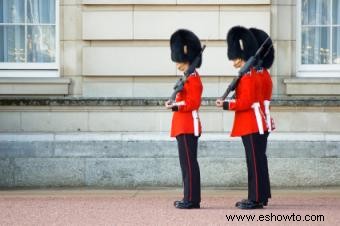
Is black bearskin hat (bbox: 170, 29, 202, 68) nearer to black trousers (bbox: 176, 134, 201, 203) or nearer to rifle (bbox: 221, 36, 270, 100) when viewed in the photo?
rifle (bbox: 221, 36, 270, 100)

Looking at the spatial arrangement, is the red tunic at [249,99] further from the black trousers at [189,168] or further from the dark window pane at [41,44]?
the dark window pane at [41,44]

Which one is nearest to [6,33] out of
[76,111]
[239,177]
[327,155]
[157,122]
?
[76,111]

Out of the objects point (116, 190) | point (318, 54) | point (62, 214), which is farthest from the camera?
Result: point (318, 54)

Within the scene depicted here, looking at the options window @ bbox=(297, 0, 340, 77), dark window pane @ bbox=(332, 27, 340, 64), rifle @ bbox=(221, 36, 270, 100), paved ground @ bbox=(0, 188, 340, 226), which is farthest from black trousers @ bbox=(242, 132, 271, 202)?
dark window pane @ bbox=(332, 27, 340, 64)

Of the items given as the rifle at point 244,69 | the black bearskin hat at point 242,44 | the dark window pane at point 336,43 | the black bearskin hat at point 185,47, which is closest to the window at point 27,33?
the black bearskin hat at point 185,47

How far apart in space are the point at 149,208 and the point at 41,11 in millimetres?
3744

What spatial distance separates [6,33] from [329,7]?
13.6 feet

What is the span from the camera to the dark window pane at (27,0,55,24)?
12648 mm

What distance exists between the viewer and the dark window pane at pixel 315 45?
12633 mm

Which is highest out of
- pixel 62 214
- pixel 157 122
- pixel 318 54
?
pixel 318 54

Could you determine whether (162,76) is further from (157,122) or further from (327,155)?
(327,155)

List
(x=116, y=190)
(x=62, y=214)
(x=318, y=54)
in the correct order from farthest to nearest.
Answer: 1. (x=318, y=54)
2. (x=116, y=190)
3. (x=62, y=214)

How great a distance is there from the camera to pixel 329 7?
12.7 meters

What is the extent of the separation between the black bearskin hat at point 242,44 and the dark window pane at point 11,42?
3.64 metres
